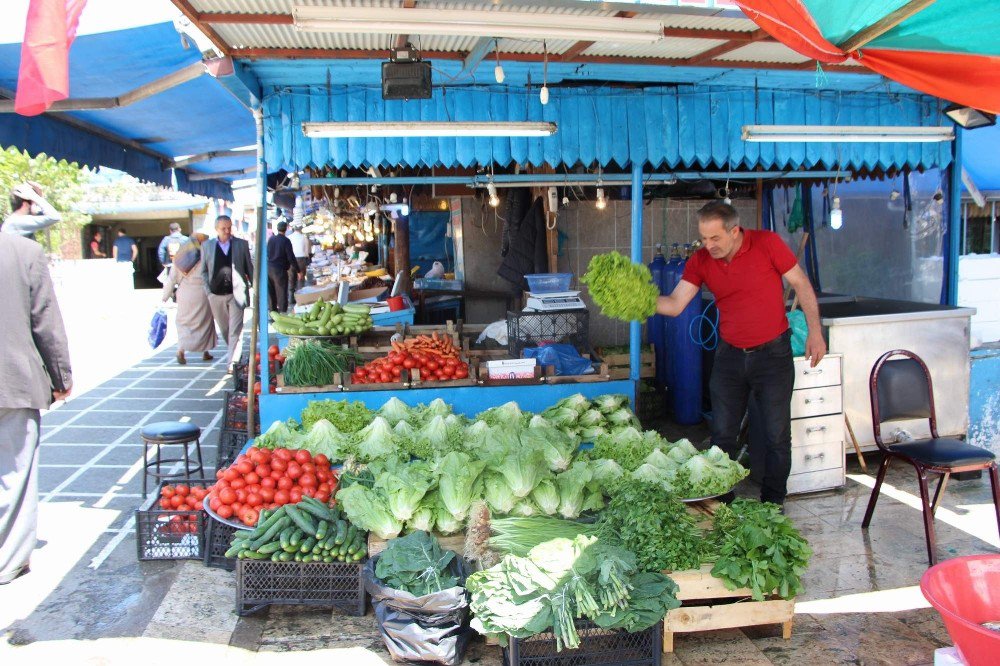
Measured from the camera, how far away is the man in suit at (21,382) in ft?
15.1

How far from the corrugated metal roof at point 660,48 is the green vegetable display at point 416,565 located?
358cm

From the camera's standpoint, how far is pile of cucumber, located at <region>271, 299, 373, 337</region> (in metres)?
7.40

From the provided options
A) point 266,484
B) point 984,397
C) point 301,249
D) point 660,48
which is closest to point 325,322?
point 266,484

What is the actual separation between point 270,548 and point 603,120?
4.16m

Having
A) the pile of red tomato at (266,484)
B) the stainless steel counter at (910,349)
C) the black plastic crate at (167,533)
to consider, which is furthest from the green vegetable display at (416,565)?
the stainless steel counter at (910,349)

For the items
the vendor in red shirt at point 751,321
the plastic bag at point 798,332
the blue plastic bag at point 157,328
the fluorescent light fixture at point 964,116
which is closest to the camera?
the vendor in red shirt at point 751,321

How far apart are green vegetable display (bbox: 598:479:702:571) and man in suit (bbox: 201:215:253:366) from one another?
24.6ft

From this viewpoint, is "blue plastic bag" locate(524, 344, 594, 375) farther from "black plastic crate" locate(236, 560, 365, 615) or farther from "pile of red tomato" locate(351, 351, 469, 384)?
"black plastic crate" locate(236, 560, 365, 615)

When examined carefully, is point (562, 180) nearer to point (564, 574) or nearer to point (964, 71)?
point (964, 71)

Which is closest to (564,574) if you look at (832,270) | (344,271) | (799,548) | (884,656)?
(799,548)

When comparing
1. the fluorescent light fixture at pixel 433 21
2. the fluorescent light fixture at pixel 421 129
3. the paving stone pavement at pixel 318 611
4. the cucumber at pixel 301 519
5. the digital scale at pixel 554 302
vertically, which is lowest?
the paving stone pavement at pixel 318 611

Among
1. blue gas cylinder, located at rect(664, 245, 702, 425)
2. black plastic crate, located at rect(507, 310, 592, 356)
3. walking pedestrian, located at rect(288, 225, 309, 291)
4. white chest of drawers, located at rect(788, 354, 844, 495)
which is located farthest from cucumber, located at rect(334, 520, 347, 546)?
walking pedestrian, located at rect(288, 225, 309, 291)

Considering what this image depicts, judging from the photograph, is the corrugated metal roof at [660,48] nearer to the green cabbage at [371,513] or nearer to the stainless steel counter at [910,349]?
the stainless steel counter at [910,349]

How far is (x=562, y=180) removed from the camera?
7211mm
